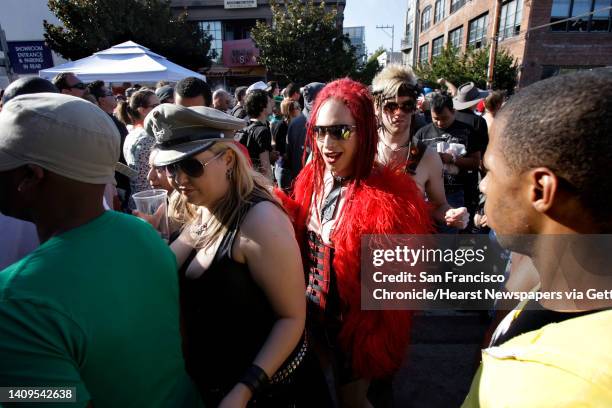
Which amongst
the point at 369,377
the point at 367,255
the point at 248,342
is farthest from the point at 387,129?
the point at 248,342

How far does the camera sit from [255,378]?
1274mm

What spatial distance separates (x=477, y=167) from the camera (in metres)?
3.72

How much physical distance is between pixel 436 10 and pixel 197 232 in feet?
136

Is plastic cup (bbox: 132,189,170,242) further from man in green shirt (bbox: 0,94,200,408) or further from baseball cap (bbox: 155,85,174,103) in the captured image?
baseball cap (bbox: 155,85,174,103)

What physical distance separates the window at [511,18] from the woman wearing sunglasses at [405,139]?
23.7m

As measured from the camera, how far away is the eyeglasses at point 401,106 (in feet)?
8.00

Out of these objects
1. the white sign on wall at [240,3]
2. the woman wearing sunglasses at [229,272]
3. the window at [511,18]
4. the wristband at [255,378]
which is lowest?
the wristband at [255,378]

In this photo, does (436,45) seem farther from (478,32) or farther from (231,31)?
(231,31)

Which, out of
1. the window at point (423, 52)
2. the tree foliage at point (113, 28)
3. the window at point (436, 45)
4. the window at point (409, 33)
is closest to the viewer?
the tree foliage at point (113, 28)

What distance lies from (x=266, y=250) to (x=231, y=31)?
31558 mm

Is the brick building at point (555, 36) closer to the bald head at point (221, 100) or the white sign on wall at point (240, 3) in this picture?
the white sign on wall at point (240, 3)

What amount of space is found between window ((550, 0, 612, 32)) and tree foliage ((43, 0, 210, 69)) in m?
21.1

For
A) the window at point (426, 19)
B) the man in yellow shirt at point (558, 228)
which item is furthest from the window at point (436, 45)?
the man in yellow shirt at point (558, 228)

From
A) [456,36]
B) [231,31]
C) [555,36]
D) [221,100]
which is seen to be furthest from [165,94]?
[456,36]
